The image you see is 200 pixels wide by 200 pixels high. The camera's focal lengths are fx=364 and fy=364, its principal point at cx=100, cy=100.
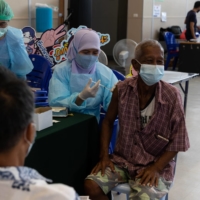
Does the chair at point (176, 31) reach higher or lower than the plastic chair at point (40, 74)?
higher

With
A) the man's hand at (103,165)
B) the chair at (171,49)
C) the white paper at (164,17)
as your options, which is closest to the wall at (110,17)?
the white paper at (164,17)

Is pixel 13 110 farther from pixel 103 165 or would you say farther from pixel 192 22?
pixel 192 22

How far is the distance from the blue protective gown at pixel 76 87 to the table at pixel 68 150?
20cm

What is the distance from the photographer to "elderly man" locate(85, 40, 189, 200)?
174cm

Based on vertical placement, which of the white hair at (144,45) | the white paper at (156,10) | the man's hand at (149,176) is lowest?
the man's hand at (149,176)

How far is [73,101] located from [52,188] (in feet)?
4.06

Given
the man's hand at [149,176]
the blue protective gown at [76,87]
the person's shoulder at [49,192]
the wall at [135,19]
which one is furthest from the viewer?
the wall at [135,19]

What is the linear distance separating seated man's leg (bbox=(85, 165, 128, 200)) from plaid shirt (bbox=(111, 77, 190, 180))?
7cm

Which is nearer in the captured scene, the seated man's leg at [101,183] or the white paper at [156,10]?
the seated man's leg at [101,183]

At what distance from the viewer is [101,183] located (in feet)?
5.77

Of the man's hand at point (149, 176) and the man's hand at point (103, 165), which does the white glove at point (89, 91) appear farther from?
the man's hand at point (149, 176)

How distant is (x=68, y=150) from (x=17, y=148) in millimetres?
927

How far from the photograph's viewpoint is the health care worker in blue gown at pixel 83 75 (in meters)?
2.13

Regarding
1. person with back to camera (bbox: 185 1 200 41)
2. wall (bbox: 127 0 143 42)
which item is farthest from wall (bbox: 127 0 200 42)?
person with back to camera (bbox: 185 1 200 41)
